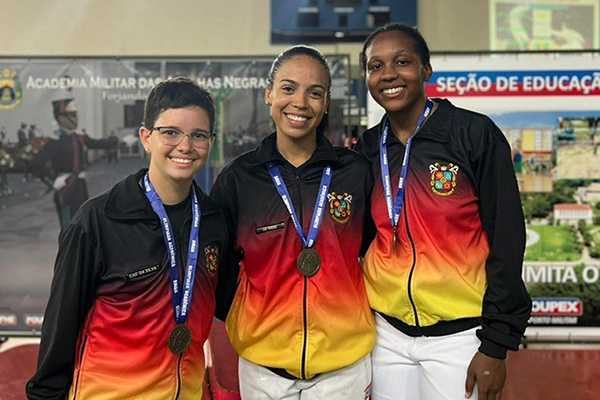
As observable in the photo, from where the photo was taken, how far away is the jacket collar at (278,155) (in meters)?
2.03

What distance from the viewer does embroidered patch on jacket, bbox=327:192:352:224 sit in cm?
204

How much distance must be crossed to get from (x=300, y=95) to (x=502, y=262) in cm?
88

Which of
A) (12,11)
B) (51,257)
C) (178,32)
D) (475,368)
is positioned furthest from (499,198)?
(12,11)

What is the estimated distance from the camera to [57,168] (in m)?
4.36

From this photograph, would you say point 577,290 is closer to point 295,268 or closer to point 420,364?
point 420,364

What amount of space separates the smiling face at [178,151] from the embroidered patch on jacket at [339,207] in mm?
483

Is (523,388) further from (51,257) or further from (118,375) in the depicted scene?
(51,257)

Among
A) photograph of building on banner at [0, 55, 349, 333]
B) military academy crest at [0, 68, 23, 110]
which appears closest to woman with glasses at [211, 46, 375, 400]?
photograph of building on banner at [0, 55, 349, 333]

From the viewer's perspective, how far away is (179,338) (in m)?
1.82

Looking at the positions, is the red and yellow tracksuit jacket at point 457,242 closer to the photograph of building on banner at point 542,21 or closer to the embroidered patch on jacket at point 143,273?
the embroidered patch on jacket at point 143,273

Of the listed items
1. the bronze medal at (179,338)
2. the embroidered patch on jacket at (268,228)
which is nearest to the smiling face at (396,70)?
the embroidered patch on jacket at (268,228)

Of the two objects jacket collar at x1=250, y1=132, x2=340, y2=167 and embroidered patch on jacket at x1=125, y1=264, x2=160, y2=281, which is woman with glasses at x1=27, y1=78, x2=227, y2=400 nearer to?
embroidered patch on jacket at x1=125, y1=264, x2=160, y2=281

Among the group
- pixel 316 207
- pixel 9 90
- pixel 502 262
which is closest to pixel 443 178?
pixel 502 262

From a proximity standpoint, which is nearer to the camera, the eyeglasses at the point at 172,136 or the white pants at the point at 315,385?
the eyeglasses at the point at 172,136
